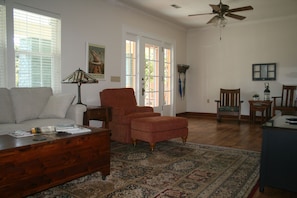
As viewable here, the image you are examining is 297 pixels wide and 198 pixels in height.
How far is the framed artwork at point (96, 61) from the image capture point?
4430 mm

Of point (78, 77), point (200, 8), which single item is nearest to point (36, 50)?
point (78, 77)

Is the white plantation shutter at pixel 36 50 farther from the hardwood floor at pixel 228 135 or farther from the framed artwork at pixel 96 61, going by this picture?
the hardwood floor at pixel 228 135

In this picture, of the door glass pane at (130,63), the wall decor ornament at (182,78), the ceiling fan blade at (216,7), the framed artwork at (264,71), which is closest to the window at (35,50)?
the door glass pane at (130,63)

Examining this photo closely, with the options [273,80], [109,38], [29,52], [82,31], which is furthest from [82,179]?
[273,80]

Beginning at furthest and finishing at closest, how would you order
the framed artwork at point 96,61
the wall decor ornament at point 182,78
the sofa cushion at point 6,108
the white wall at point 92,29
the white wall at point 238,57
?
the wall decor ornament at point 182,78 → the white wall at point 238,57 → the framed artwork at point 96,61 → the white wall at point 92,29 → the sofa cushion at point 6,108

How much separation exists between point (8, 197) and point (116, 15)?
405 cm

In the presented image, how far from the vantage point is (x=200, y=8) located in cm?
536

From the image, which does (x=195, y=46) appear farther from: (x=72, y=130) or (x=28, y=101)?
(x=72, y=130)

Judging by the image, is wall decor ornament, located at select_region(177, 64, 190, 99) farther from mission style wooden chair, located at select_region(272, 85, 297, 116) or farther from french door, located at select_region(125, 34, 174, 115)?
mission style wooden chair, located at select_region(272, 85, 297, 116)

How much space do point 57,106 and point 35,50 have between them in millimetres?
970

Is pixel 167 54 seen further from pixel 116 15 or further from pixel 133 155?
pixel 133 155

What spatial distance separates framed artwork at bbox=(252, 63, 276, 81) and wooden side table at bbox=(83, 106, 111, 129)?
4.45 meters

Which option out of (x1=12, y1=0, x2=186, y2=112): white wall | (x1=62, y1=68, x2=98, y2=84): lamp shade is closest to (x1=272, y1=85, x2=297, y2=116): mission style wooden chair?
(x1=12, y1=0, x2=186, y2=112): white wall

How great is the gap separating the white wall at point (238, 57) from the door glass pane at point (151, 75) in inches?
70.6
